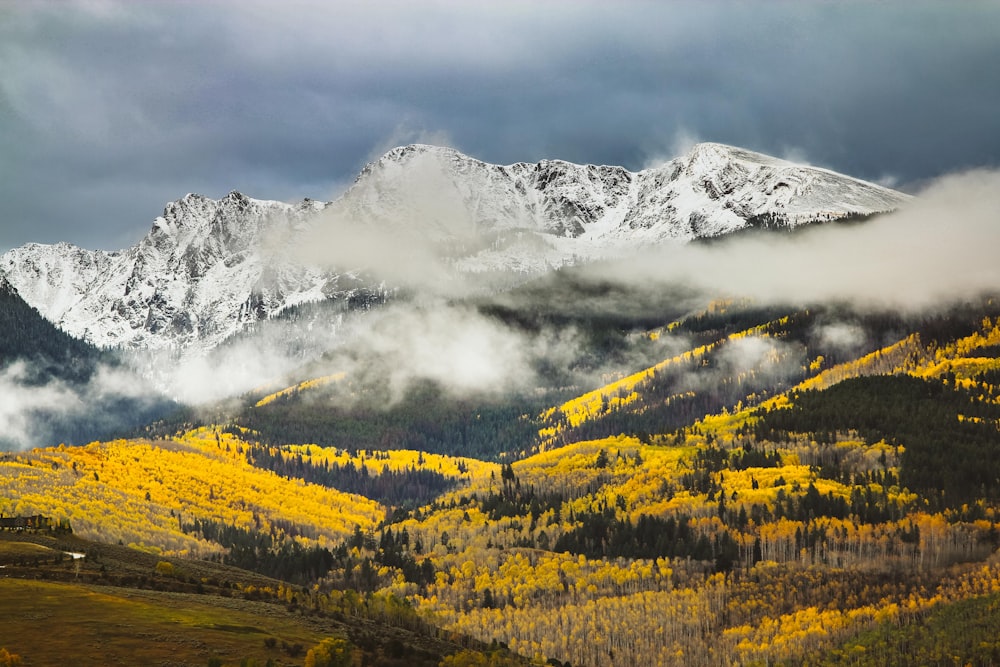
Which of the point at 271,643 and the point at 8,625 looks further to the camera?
the point at 271,643

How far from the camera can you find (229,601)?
162m

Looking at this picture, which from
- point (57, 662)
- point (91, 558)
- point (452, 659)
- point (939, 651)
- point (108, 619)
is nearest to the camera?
point (57, 662)

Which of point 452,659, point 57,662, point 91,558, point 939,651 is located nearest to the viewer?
point 57,662

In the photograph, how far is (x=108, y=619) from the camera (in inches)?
5187

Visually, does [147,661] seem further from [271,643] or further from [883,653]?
A: [883,653]

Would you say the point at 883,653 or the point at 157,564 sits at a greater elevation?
the point at 157,564

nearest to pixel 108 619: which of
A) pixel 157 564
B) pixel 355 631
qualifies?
pixel 355 631

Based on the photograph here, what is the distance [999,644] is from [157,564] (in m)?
169

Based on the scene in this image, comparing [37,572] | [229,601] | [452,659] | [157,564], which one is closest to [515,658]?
[452,659]

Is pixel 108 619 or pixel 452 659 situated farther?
pixel 452 659

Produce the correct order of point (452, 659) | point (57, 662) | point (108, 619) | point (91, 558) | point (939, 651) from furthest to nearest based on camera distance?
point (939, 651)
point (91, 558)
point (452, 659)
point (108, 619)
point (57, 662)

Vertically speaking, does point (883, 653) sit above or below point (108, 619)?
below

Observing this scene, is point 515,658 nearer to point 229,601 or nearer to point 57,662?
point 229,601

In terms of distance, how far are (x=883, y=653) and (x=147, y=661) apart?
5867 inches
